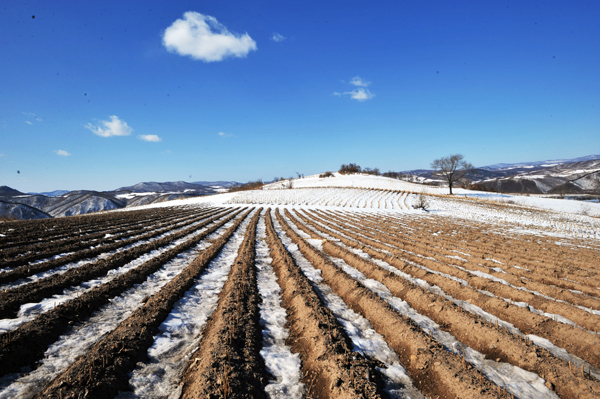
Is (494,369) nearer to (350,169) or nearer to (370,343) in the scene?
(370,343)

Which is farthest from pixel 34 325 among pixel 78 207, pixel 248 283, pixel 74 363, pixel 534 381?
pixel 78 207

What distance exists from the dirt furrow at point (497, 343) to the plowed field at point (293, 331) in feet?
0.06

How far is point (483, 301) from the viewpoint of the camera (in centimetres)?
551

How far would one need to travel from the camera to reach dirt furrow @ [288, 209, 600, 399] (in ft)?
10.0

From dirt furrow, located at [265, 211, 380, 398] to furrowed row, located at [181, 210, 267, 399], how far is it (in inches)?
25.4

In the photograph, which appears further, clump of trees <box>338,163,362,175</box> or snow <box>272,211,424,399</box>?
clump of trees <box>338,163,362,175</box>

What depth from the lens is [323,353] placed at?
3.61 meters

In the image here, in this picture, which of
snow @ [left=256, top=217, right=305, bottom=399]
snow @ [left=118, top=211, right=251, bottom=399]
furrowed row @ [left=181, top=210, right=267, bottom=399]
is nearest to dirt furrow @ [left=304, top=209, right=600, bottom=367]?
snow @ [left=256, top=217, right=305, bottom=399]

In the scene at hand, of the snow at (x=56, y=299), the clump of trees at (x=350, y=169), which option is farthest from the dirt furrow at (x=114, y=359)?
the clump of trees at (x=350, y=169)

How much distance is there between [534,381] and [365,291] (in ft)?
9.78

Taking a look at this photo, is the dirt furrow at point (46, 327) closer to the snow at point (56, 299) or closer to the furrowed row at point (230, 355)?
the snow at point (56, 299)

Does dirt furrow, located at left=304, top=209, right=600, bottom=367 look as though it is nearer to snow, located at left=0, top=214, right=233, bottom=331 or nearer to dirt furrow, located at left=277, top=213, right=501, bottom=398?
dirt furrow, located at left=277, top=213, right=501, bottom=398

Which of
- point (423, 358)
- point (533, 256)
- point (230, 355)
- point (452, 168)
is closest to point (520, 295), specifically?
point (423, 358)

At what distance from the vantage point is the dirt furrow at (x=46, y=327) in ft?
11.1
